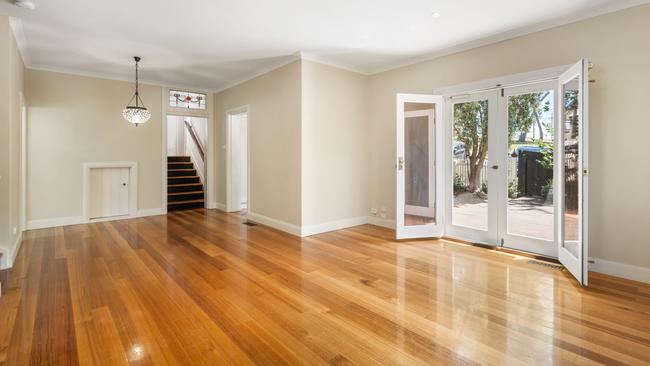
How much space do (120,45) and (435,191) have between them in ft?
16.2

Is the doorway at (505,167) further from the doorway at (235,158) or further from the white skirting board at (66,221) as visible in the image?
the white skirting board at (66,221)

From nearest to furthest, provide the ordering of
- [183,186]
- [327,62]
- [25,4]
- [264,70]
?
1. [25,4]
2. [327,62]
3. [264,70]
4. [183,186]

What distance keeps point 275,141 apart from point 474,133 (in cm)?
304

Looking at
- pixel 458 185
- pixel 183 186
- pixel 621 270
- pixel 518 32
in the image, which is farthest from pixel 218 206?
pixel 621 270

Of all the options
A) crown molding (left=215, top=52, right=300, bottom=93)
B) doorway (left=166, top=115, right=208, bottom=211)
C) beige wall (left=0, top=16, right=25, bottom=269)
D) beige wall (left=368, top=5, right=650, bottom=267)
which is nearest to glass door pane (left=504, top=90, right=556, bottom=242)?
beige wall (left=368, top=5, right=650, bottom=267)

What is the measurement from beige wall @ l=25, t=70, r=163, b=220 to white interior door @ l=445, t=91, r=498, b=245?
18.7 ft

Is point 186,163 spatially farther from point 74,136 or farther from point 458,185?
point 458,185

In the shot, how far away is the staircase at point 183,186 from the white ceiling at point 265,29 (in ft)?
10.3

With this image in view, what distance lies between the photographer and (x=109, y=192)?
625 centimetres

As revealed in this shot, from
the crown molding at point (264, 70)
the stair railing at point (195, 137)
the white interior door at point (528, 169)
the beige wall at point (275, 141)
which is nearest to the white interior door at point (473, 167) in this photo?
the white interior door at point (528, 169)

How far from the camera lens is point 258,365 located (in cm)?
186

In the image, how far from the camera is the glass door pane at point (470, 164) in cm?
445

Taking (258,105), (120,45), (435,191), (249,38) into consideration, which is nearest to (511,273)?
(435,191)

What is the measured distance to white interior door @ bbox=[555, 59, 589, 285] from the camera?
119 inches
